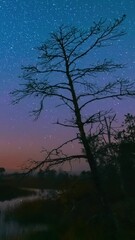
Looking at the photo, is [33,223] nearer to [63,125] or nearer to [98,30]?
[63,125]

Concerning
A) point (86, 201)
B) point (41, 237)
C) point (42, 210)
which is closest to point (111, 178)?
point (86, 201)

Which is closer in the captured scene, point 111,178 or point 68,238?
point 68,238

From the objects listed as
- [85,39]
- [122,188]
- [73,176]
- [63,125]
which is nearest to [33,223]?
[122,188]

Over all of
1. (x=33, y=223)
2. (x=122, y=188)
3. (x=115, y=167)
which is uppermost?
(x=115, y=167)

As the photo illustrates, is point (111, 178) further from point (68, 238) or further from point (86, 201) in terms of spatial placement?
point (68, 238)

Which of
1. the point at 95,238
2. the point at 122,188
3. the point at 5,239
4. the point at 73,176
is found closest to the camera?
the point at 95,238

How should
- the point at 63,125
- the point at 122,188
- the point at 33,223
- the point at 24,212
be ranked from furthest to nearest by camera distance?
the point at 122,188 → the point at 24,212 → the point at 33,223 → the point at 63,125

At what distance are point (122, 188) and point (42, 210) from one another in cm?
784

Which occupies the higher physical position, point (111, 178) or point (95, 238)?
point (111, 178)

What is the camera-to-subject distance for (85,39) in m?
14.9

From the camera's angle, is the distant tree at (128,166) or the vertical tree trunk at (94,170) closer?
the vertical tree trunk at (94,170)

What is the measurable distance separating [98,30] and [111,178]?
2154cm

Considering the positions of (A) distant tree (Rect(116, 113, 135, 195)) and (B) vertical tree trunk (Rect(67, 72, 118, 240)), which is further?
(A) distant tree (Rect(116, 113, 135, 195))

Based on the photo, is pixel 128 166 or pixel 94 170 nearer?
pixel 94 170
